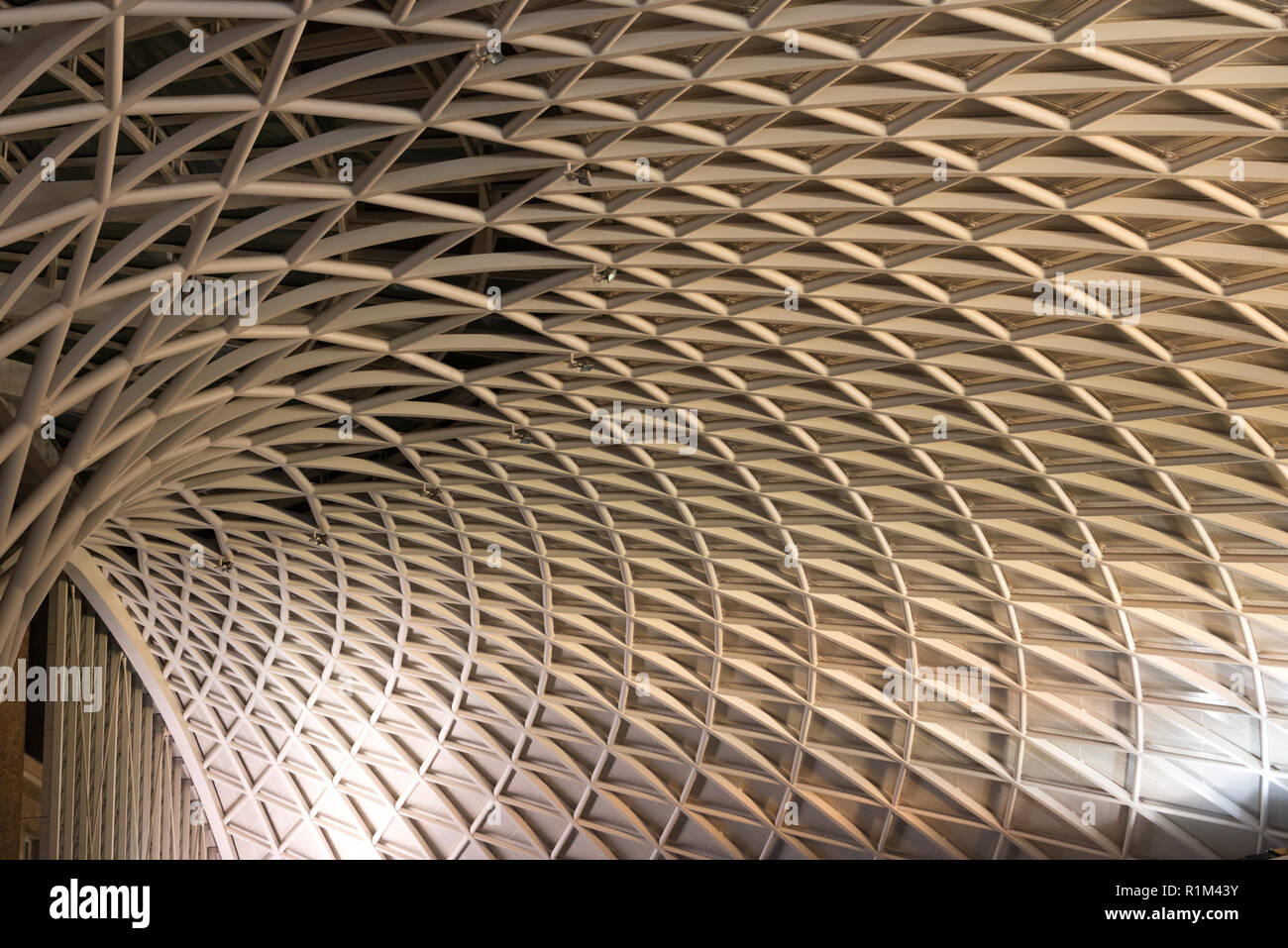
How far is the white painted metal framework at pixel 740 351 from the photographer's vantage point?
18.3 metres

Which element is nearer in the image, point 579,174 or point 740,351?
point 579,174

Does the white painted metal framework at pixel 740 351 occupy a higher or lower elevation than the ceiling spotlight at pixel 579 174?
lower

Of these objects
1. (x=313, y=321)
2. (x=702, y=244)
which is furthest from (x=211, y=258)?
(x=702, y=244)

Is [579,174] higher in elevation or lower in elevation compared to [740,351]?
higher

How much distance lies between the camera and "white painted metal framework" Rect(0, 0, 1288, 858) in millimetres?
18266

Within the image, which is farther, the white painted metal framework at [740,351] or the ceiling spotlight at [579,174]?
the ceiling spotlight at [579,174]

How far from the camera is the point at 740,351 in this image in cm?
3141

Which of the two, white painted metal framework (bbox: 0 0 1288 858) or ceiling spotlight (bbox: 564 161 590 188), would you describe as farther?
ceiling spotlight (bbox: 564 161 590 188)

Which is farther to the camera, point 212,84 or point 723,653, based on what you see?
point 723,653

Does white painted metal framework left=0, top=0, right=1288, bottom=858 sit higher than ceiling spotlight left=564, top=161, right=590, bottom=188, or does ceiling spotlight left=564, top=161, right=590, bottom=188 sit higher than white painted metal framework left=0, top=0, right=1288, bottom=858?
ceiling spotlight left=564, top=161, right=590, bottom=188
